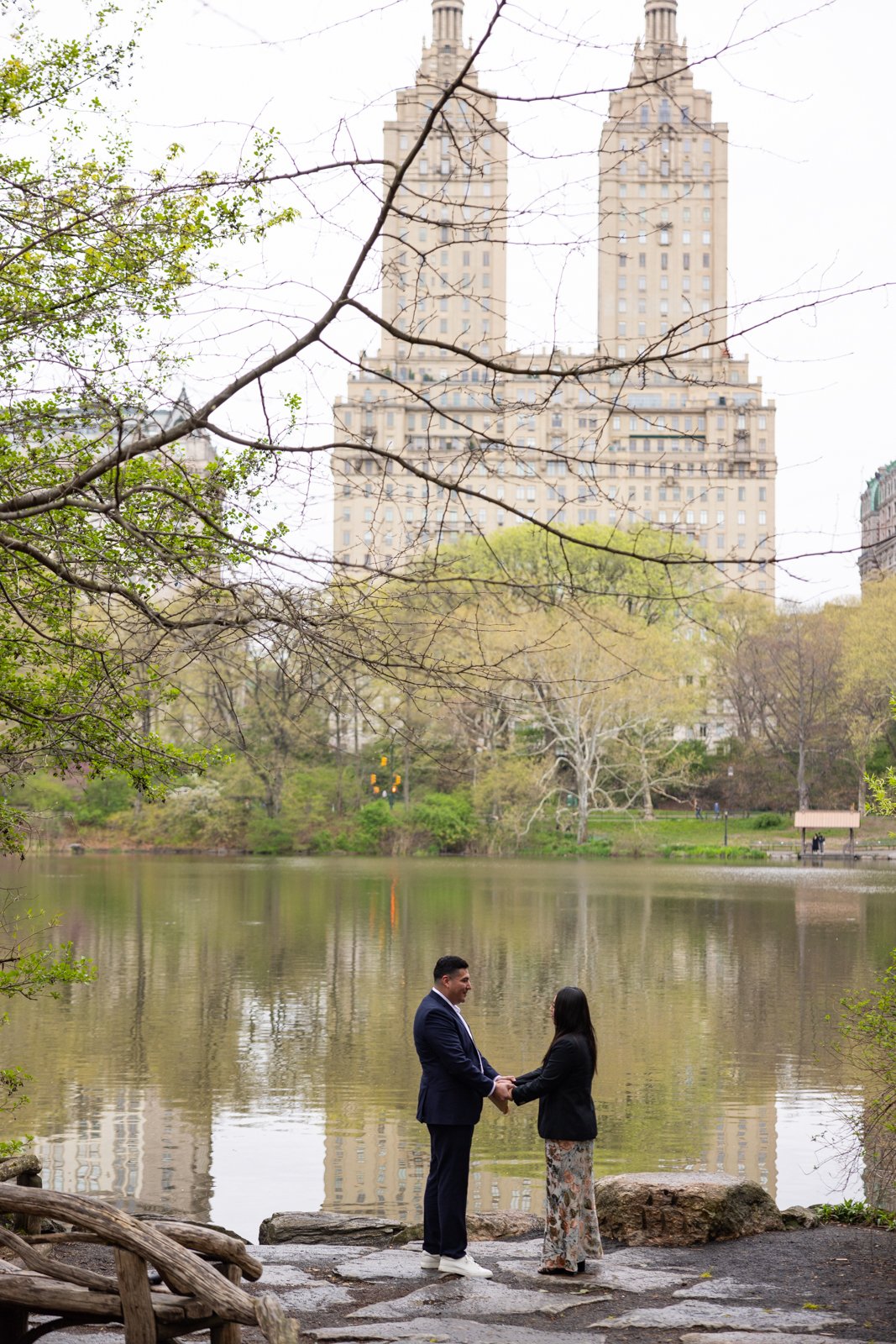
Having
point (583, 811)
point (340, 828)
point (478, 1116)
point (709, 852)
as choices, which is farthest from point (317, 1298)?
point (340, 828)

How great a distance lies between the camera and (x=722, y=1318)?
632cm

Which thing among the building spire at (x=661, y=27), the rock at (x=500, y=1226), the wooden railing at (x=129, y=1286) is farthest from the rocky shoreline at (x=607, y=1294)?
the building spire at (x=661, y=27)

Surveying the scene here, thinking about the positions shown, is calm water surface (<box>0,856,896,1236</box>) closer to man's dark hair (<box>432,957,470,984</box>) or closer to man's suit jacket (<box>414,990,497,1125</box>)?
man's suit jacket (<box>414,990,497,1125</box>)

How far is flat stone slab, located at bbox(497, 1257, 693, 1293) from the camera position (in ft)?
22.7

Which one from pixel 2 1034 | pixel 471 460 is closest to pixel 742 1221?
pixel 471 460

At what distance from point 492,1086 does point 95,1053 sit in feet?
33.5

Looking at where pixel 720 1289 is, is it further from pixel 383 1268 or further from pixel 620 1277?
pixel 383 1268

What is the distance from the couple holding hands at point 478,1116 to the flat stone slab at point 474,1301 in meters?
0.21

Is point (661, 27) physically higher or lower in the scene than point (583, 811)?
higher

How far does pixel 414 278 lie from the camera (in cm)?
643

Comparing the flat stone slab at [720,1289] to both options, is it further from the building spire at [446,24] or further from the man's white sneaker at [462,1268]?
the building spire at [446,24]

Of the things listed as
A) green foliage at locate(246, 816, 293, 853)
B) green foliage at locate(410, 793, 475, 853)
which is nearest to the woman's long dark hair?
green foliage at locate(410, 793, 475, 853)

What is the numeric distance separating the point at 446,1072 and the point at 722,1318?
1.75m

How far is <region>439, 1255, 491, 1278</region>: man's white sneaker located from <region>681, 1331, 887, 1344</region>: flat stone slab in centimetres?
147
